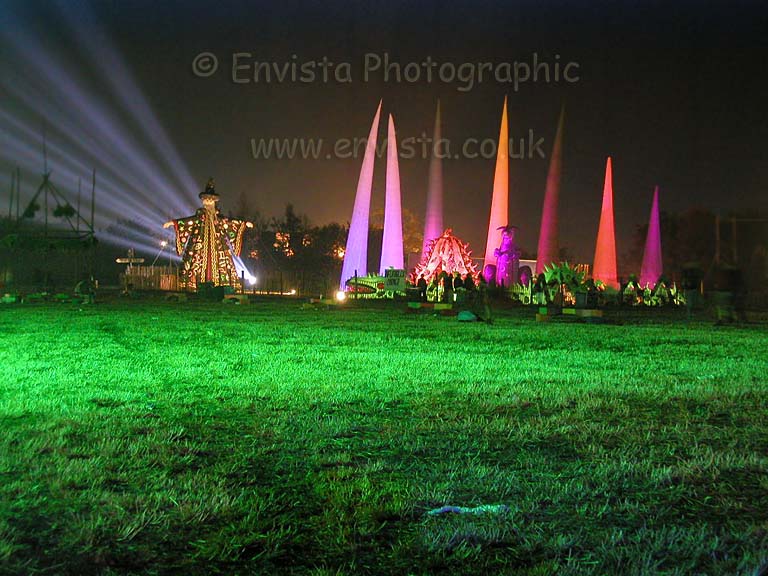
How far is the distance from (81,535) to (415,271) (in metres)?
38.7

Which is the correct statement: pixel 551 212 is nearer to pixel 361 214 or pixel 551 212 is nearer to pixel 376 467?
pixel 361 214

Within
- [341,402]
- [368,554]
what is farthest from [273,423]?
[368,554]

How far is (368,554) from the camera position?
9.20 feet

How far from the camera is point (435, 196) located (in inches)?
1734

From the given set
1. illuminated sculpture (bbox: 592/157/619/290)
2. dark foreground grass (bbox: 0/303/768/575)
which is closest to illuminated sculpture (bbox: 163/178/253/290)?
illuminated sculpture (bbox: 592/157/619/290)

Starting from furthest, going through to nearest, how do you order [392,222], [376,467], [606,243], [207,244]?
[606,243], [392,222], [207,244], [376,467]

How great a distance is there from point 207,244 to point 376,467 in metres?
35.4

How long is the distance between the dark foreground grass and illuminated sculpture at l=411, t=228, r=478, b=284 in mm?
30664

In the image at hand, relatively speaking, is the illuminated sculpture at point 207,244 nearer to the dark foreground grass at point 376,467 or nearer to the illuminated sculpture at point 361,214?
the illuminated sculpture at point 361,214

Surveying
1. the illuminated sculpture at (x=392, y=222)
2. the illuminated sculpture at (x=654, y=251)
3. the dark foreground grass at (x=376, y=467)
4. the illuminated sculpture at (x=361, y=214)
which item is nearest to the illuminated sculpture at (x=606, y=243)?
the illuminated sculpture at (x=654, y=251)

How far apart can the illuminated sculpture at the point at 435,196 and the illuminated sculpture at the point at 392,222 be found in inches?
114

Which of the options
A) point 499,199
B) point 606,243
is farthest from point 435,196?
point 606,243

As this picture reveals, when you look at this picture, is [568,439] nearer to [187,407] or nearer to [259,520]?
[259,520]

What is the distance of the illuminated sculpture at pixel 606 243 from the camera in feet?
153
